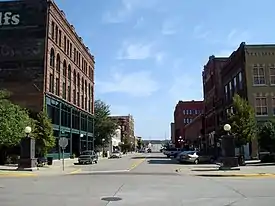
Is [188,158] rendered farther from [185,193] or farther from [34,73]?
[185,193]

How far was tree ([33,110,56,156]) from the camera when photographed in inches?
1694

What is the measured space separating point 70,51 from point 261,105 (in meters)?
31.4

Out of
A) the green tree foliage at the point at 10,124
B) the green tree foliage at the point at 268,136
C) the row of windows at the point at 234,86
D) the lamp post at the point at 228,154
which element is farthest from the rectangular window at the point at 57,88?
the lamp post at the point at 228,154

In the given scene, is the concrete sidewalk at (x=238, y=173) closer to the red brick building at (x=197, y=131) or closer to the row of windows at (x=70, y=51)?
the row of windows at (x=70, y=51)

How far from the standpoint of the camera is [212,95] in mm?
78750

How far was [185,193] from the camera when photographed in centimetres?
1559

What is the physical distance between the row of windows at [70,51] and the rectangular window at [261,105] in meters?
27.6

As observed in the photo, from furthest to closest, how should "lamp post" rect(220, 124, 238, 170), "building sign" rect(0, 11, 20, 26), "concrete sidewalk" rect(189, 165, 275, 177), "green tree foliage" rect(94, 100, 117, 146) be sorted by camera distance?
"green tree foliage" rect(94, 100, 117, 146)
"building sign" rect(0, 11, 20, 26)
"lamp post" rect(220, 124, 238, 170)
"concrete sidewalk" rect(189, 165, 275, 177)

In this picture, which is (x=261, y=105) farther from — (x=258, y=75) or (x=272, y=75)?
(x=272, y=75)

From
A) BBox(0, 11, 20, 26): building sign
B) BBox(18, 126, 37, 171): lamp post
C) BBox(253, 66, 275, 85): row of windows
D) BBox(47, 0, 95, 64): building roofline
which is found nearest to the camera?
BBox(18, 126, 37, 171): lamp post

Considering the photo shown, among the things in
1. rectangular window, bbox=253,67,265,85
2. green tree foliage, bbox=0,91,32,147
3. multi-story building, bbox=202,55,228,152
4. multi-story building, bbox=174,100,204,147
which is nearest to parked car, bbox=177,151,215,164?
rectangular window, bbox=253,67,265,85

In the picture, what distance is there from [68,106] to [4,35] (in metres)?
14.9

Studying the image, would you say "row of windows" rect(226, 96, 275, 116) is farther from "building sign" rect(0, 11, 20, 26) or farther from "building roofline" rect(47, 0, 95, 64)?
"building sign" rect(0, 11, 20, 26)

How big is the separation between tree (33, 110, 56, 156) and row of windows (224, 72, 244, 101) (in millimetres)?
24506
